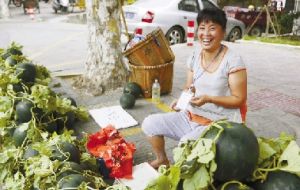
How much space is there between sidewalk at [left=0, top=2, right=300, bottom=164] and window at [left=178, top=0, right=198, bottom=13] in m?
1.37

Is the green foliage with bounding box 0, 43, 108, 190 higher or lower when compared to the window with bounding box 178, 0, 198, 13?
lower

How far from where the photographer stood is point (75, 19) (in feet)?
69.6

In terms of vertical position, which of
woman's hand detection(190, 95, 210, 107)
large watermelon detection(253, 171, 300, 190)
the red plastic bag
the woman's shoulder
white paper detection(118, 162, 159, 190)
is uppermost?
the woman's shoulder

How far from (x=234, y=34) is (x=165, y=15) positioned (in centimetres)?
328

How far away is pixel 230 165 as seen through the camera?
1.81 m

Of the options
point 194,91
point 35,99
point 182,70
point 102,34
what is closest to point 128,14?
point 182,70

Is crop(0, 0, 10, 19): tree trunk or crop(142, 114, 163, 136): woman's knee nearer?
crop(142, 114, 163, 136): woman's knee

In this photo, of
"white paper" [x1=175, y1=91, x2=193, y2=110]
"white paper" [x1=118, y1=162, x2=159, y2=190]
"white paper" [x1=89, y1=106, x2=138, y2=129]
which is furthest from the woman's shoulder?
"white paper" [x1=89, y1=106, x2=138, y2=129]

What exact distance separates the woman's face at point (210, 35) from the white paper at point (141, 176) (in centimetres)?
125

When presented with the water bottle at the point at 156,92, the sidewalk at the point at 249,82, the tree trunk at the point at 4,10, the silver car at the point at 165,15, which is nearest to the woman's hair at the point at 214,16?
the sidewalk at the point at 249,82

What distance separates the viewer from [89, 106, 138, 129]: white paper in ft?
16.8

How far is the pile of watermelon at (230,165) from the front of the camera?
1.79m

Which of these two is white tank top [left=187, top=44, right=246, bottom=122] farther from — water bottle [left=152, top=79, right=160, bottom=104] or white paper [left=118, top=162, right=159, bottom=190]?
water bottle [left=152, top=79, right=160, bottom=104]

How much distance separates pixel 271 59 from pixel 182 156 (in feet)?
26.6
